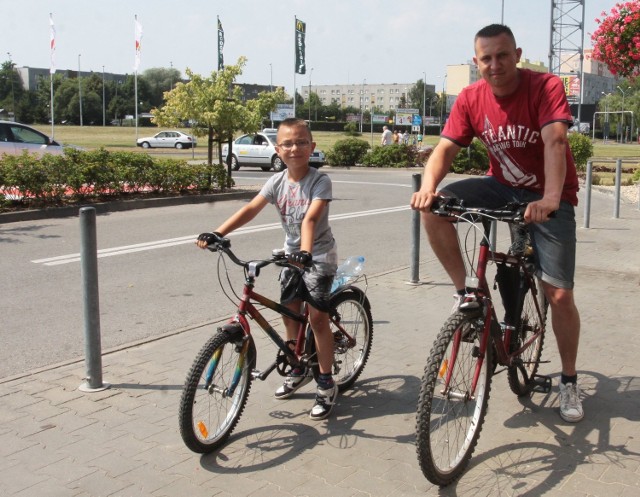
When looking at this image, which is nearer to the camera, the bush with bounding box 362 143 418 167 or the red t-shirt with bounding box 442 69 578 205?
the red t-shirt with bounding box 442 69 578 205

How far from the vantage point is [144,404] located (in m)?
4.40

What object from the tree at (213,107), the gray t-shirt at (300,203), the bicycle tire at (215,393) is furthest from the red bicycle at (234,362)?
the tree at (213,107)

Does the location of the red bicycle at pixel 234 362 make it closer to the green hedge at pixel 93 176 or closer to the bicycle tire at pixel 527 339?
the bicycle tire at pixel 527 339

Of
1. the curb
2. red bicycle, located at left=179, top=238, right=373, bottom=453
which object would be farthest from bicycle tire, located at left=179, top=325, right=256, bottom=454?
the curb

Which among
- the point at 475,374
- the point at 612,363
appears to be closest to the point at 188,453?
the point at 475,374

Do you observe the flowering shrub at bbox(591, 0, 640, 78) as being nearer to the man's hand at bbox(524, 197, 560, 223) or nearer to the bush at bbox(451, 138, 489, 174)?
the man's hand at bbox(524, 197, 560, 223)

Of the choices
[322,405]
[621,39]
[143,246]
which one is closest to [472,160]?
[621,39]

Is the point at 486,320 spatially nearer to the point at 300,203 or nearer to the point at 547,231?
the point at 547,231

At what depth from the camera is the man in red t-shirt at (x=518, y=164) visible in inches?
143

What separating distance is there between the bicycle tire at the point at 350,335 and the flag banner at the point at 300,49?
38027mm

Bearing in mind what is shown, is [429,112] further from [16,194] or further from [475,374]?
[475,374]

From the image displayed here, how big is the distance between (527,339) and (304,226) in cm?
148

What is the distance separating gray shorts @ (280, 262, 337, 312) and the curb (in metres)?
7.67

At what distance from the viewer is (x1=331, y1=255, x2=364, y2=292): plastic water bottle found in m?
4.46
